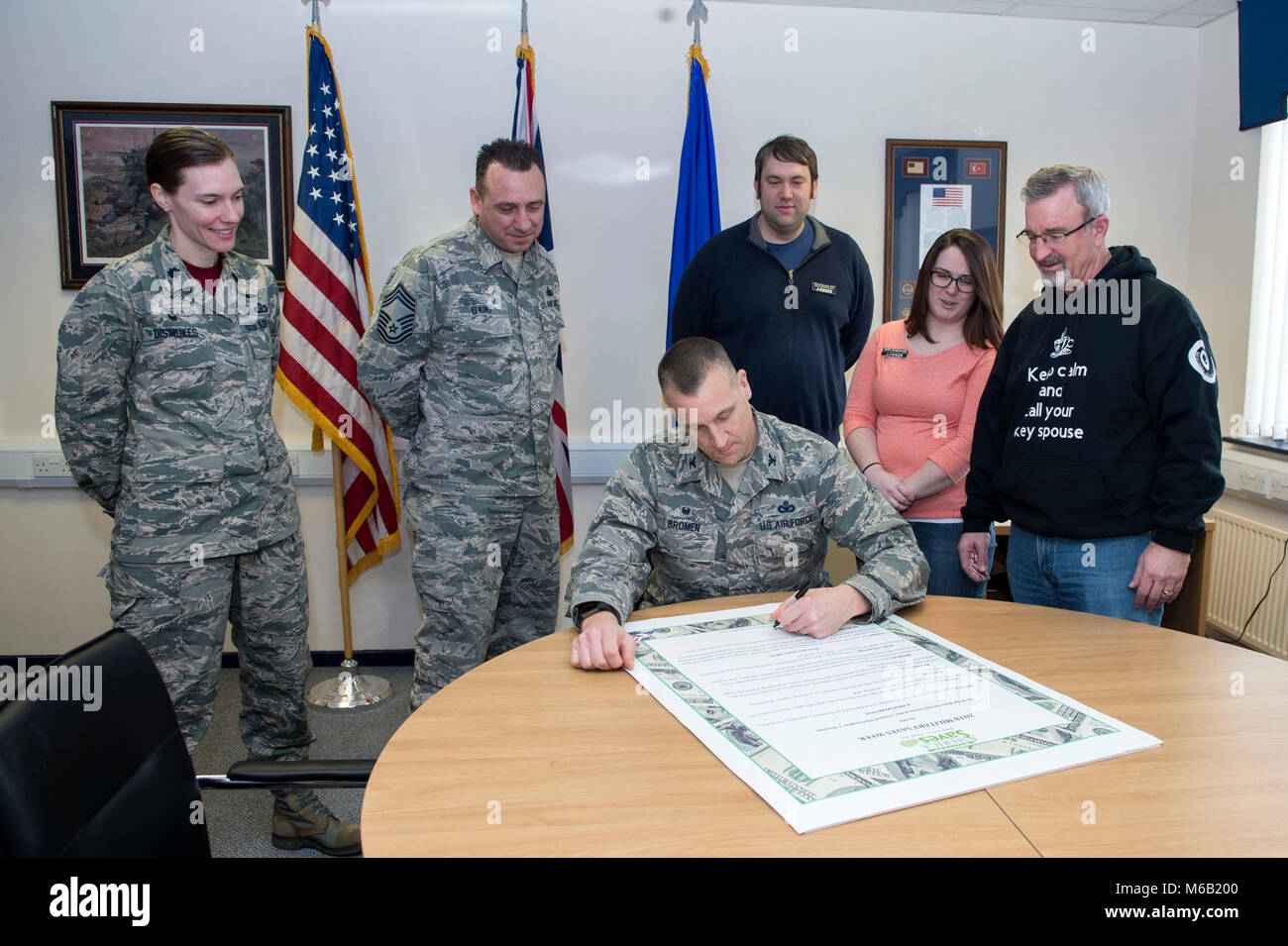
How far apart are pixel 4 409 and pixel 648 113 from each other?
2629mm

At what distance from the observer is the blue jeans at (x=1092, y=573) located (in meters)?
1.87

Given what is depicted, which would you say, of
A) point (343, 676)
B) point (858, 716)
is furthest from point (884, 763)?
point (343, 676)

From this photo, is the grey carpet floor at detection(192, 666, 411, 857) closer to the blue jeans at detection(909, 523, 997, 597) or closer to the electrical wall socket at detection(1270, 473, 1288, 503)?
the blue jeans at detection(909, 523, 997, 597)

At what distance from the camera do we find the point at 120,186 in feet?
10.8

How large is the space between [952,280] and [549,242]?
149cm

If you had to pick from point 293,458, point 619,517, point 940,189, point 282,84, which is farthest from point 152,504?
point 940,189

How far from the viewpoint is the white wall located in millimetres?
3297

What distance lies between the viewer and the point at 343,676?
336 cm

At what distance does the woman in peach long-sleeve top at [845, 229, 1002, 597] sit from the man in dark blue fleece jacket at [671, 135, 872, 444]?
7.5 inches

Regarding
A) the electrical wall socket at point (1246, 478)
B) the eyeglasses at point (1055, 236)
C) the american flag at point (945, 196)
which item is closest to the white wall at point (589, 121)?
the american flag at point (945, 196)

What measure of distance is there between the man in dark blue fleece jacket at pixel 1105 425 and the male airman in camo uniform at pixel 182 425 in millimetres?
1718

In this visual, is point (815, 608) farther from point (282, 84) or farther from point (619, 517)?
point (282, 84)

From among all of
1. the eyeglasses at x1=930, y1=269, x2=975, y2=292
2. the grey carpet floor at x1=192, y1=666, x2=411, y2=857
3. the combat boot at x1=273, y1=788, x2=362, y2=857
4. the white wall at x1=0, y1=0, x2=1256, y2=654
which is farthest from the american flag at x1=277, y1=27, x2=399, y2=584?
the eyeglasses at x1=930, y1=269, x2=975, y2=292

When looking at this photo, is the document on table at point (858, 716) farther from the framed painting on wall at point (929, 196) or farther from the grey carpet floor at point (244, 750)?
the framed painting on wall at point (929, 196)
